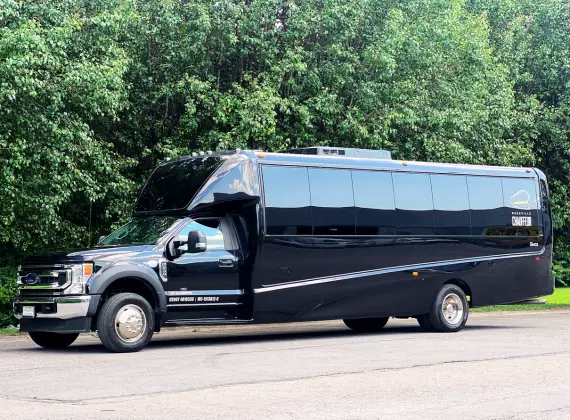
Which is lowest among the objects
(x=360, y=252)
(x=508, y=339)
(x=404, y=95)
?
(x=508, y=339)

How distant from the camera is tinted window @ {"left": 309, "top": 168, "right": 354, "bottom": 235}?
18.1 m

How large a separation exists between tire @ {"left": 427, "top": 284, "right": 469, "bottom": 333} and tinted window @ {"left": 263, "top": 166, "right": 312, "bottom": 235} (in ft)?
10.8

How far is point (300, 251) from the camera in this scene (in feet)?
57.8

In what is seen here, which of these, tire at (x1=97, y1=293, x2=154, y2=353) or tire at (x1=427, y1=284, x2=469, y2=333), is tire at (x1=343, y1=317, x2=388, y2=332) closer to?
tire at (x1=427, y1=284, x2=469, y2=333)

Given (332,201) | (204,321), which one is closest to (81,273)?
(204,321)

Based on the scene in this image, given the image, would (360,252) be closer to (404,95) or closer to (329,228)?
(329,228)

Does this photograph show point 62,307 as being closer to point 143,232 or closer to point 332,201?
point 143,232

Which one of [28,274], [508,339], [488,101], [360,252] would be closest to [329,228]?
[360,252]

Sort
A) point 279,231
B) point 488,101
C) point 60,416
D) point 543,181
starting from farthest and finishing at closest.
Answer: point 488,101, point 543,181, point 279,231, point 60,416

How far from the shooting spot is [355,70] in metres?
25.9

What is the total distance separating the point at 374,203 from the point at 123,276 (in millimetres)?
5506

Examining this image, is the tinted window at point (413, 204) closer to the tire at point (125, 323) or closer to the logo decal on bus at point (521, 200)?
the logo decal on bus at point (521, 200)

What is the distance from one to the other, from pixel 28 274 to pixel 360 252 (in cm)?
586

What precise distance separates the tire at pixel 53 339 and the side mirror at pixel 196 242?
2317 mm
